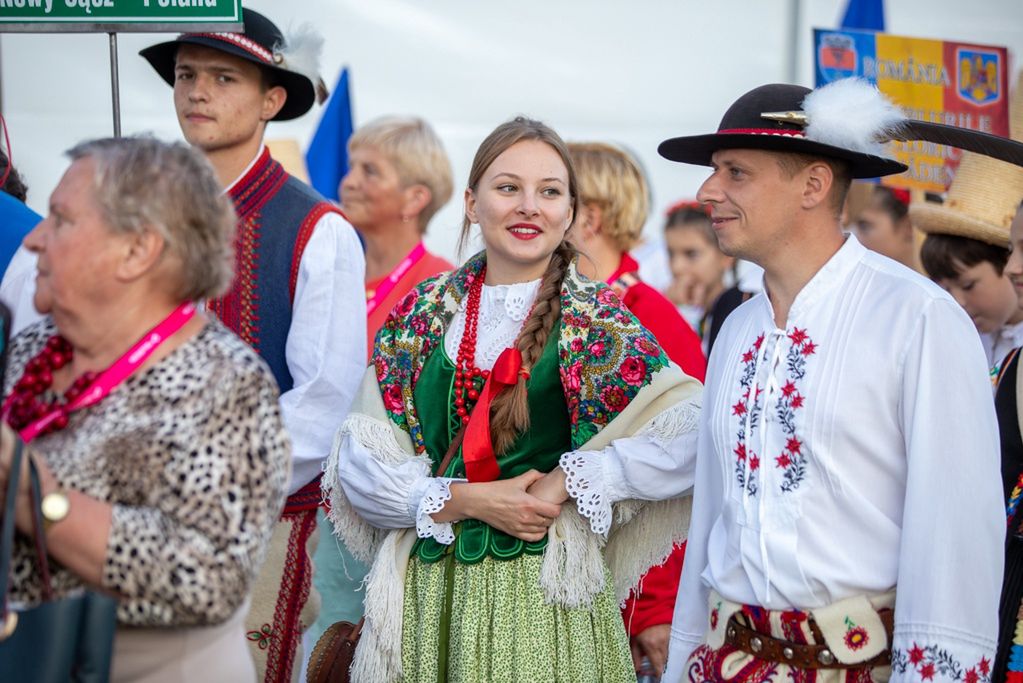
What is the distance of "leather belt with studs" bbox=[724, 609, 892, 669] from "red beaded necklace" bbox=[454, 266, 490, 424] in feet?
3.34

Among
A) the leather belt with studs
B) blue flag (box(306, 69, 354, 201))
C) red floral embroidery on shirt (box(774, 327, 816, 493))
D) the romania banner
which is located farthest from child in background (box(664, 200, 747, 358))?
the leather belt with studs

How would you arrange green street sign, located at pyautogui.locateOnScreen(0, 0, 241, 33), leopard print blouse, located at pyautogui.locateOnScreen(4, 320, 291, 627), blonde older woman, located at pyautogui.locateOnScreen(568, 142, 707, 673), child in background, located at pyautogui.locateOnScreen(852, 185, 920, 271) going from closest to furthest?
leopard print blouse, located at pyautogui.locateOnScreen(4, 320, 291, 627)
green street sign, located at pyautogui.locateOnScreen(0, 0, 241, 33)
blonde older woman, located at pyautogui.locateOnScreen(568, 142, 707, 673)
child in background, located at pyautogui.locateOnScreen(852, 185, 920, 271)

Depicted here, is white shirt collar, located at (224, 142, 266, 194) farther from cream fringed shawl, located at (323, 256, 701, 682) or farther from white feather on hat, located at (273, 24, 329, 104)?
cream fringed shawl, located at (323, 256, 701, 682)

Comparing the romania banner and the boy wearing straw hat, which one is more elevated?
the romania banner

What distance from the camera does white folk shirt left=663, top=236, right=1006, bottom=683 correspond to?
285 cm

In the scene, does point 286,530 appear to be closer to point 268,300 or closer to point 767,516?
point 268,300

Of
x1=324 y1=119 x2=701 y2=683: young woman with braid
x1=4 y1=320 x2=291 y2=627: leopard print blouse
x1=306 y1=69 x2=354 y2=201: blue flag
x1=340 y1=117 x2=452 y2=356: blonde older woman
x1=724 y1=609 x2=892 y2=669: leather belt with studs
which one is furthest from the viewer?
x1=306 y1=69 x2=354 y2=201: blue flag

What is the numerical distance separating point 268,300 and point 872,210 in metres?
3.78

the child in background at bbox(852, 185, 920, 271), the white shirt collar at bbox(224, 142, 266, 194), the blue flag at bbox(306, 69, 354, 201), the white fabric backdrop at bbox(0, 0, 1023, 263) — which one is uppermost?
the white fabric backdrop at bbox(0, 0, 1023, 263)

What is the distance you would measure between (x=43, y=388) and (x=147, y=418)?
0.91ft

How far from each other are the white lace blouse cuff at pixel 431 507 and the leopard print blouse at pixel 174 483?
116 centimetres

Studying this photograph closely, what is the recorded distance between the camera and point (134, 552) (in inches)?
91.4

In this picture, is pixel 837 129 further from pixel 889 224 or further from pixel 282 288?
pixel 889 224

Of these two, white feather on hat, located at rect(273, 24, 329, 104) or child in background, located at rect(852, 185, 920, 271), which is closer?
white feather on hat, located at rect(273, 24, 329, 104)
